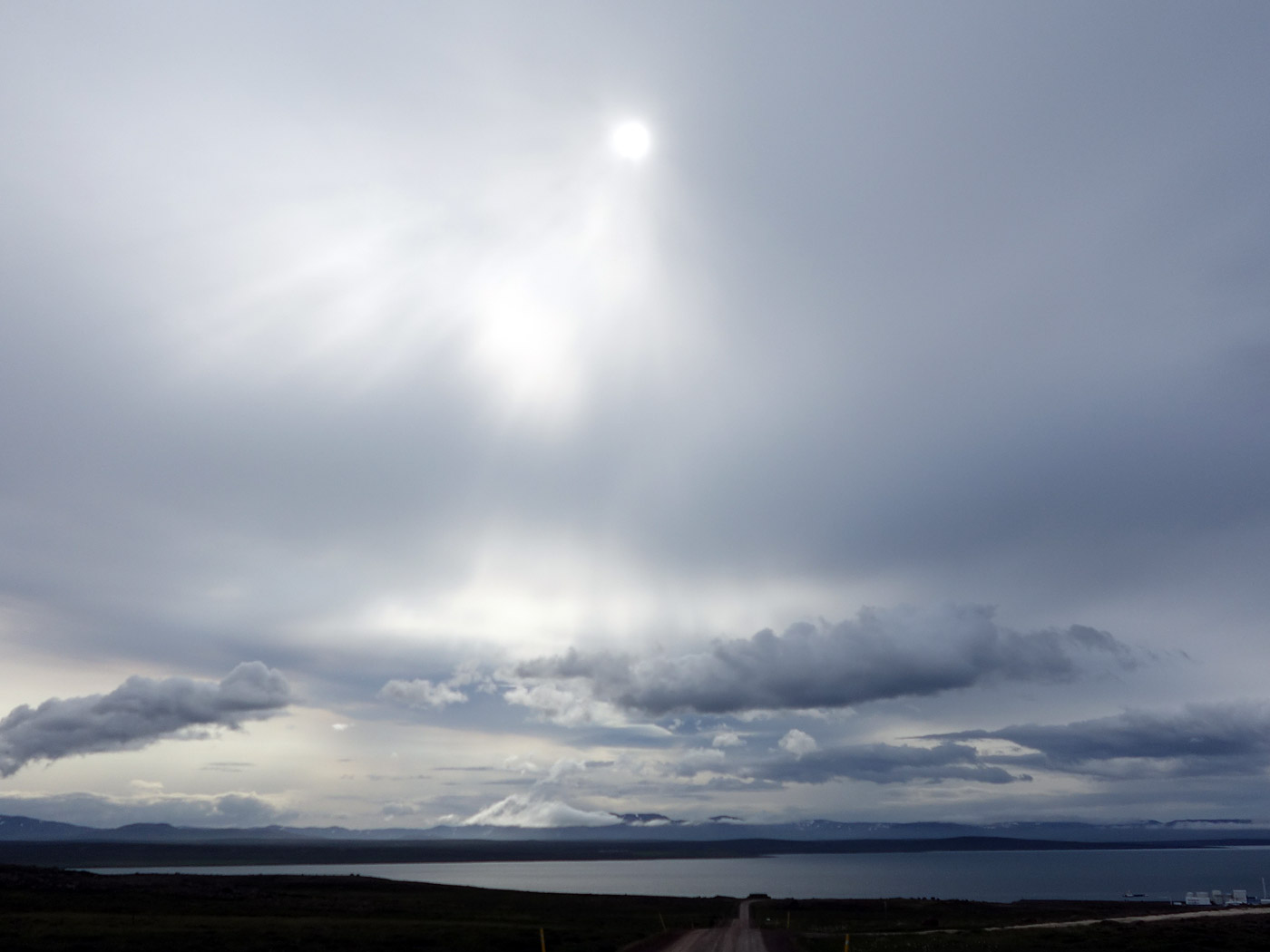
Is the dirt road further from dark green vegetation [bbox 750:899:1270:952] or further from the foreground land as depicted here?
dark green vegetation [bbox 750:899:1270:952]

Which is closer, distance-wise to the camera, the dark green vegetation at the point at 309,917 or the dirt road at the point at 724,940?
the dirt road at the point at 724,940

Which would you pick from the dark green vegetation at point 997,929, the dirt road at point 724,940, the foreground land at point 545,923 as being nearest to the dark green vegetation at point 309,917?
the foreground land at point 545,923

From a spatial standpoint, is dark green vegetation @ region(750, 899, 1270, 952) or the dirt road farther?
dark green vegetation @ region(750, 899, 1270, 952)

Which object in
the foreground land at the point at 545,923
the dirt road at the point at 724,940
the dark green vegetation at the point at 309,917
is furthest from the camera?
the foreground land at the point at 545,923

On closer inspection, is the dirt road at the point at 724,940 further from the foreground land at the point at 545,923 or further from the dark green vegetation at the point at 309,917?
the dark green vegetation at the point at 309,917

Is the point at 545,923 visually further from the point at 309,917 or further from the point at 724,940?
the point at 724,940

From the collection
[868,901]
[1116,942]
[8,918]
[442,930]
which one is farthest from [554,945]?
[868,901]

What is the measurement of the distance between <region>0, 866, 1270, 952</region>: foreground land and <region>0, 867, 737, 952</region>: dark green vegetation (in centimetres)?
21

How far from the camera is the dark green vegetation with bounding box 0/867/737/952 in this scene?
67.2 meters

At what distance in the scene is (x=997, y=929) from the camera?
3388 inches

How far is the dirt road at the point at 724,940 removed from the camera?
199 feet

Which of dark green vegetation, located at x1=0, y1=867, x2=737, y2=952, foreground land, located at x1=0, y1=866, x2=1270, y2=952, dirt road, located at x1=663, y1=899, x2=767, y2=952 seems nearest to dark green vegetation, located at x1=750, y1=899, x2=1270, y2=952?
foreground land, located at x1=0, y1=866, x2=1270, y2=952

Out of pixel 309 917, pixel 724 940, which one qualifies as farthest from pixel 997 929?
Answer: pixel 309 917

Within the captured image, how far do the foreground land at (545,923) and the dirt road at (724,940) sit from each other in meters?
0.22
